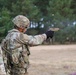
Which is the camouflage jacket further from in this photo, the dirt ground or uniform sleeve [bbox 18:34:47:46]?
the dirt ground

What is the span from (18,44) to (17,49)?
0.31 ft

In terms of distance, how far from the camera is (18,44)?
181 inches

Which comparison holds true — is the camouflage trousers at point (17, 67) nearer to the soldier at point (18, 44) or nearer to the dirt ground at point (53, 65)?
the soldier at point (18, 44)

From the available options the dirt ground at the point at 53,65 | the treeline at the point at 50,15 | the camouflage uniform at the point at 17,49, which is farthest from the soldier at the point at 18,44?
the treeline at the point at 50,15

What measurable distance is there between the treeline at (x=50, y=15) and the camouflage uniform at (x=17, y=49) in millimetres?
24561

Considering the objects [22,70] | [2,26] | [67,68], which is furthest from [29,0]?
[22,70]

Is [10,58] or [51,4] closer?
[10,58]

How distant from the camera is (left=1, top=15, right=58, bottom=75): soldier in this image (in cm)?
455

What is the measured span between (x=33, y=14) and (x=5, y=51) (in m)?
26.2

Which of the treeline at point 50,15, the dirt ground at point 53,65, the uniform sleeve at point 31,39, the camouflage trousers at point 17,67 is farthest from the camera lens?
the treeline at point 50,15

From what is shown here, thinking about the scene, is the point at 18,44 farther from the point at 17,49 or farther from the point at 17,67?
the point at 17,67

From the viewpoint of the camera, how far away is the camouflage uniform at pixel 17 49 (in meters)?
4.54

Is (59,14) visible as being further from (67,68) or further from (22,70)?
(22,70)

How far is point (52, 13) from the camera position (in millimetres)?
31188
